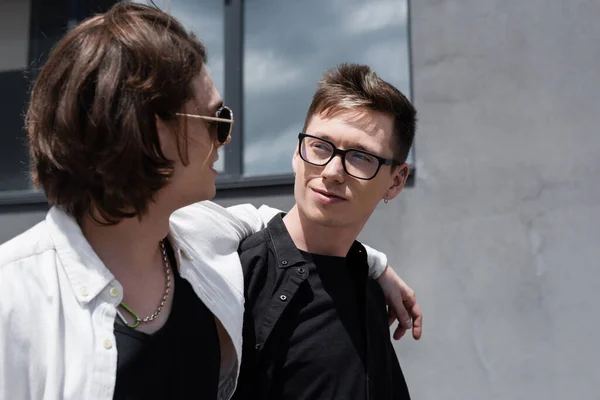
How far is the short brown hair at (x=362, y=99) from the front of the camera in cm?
210

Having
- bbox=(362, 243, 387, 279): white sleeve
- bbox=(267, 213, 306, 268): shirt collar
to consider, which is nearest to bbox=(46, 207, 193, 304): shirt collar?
bbox=(267, 213, 306, 268): shirt collar

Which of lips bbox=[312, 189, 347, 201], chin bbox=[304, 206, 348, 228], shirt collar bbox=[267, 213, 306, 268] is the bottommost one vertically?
shirt collar bbox=[267, 213, 306, 268]

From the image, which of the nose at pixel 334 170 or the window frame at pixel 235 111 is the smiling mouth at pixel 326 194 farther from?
the window frame at pixel 235 111

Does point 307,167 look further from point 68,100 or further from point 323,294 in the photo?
point 68,100

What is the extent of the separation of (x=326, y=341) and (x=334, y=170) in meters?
0.47

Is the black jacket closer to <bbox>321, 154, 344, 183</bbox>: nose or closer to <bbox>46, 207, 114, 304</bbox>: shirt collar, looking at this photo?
<bbox>321, 154, 344, 183</bbox>: nose

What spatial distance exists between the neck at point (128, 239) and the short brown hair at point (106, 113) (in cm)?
5

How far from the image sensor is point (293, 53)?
4.70 metres

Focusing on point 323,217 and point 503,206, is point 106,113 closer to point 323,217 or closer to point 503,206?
point 323,217

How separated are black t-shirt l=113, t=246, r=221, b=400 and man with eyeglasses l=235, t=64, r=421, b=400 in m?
0.27

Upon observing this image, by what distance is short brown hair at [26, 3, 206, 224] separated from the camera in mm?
1317

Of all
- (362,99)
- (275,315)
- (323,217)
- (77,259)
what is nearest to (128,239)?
(77,259)

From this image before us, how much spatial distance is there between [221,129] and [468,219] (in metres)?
2.72

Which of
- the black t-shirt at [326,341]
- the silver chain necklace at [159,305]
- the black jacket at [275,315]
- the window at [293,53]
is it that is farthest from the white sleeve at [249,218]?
the window at [293,53]
